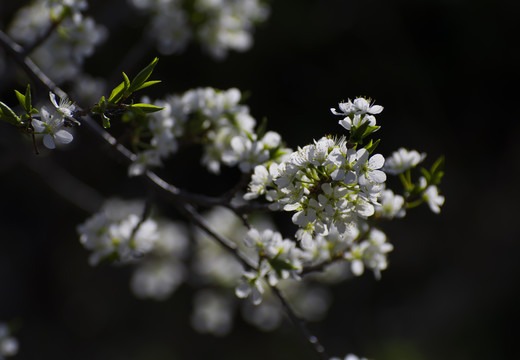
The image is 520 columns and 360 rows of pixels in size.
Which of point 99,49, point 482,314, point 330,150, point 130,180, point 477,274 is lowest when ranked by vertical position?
point 330,150

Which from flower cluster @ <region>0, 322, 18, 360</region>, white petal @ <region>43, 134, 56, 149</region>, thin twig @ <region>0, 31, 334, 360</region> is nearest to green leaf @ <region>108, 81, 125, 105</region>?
white petal @ <region>43, 134, 56, 149</region>

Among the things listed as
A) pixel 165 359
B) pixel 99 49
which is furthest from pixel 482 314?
pixel 99 49

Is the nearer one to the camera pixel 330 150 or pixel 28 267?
pixel 330 150

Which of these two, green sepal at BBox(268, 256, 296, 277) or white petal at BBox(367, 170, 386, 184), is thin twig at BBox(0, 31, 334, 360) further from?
white petal at BBox(367, 170, 386, 184)

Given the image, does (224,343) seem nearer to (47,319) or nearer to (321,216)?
(47,319)

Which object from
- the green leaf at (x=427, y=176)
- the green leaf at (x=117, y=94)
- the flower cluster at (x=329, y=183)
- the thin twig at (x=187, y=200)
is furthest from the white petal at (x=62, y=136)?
the green leaf at (x=427, y=176)

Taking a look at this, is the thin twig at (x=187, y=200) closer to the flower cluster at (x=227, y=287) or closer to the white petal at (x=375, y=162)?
the white petal at (x=375, y=162)
